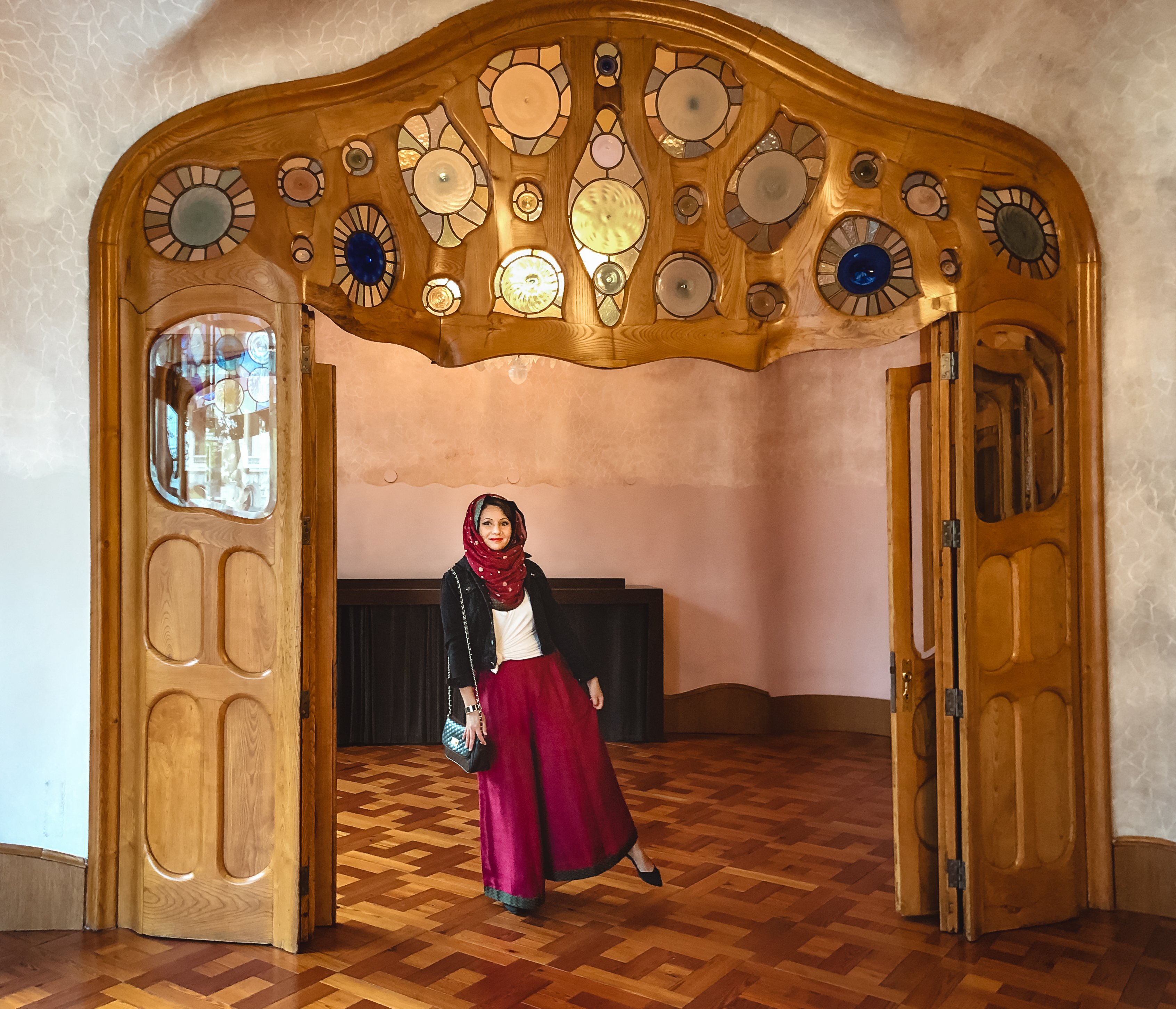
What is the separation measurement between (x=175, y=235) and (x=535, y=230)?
1371 mm

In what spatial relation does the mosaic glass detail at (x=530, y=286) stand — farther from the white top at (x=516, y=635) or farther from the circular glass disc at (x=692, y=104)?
the white top at (x=516, y=635)

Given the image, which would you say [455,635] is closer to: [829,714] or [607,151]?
[607,151]

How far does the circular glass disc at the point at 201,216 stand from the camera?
374 centimetres

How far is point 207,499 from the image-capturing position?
3.77m

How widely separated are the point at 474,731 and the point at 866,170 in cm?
262

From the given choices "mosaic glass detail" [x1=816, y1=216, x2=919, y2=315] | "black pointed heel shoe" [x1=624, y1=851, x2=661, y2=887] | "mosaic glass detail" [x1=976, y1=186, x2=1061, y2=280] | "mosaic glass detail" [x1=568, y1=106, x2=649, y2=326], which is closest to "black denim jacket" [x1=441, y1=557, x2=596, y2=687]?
"black pointed heel shoe" [x1=624, y1=851, x2=661, y2=887]

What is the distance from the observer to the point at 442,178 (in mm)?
4082

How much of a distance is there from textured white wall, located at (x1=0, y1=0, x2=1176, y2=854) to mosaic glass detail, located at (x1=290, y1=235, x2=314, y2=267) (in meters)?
0.62

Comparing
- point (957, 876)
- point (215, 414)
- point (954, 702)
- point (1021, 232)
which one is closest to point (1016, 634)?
point (954, 702)

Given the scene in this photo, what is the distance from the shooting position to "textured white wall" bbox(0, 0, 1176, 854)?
3768 mm

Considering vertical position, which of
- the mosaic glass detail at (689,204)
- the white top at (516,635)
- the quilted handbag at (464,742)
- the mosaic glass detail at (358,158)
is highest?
the mosaic glass detail at (358,158)

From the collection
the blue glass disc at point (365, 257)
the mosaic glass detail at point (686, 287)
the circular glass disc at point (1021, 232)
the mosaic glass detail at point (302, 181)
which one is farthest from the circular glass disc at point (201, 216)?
the circular glass disc at point (1021, 232)

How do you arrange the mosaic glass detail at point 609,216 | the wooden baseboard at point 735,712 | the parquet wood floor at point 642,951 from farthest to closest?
1. the wooden baseboard at point 735,712
2. the mosaic glass detail at point 609,216
3. the parquet wood floor at point 642,951

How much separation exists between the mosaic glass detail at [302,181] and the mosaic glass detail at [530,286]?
0.78m
